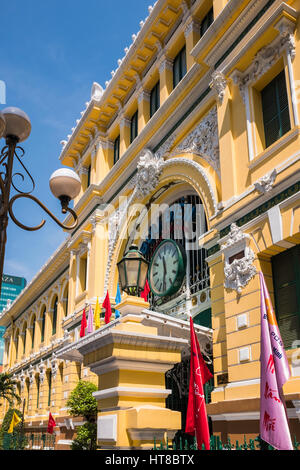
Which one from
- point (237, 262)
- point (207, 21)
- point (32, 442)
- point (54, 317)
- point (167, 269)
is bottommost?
point (32, 442)

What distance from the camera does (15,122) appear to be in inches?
235

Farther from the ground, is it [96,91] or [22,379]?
[96,91]

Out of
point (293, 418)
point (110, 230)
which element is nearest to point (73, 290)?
point (110, 230)

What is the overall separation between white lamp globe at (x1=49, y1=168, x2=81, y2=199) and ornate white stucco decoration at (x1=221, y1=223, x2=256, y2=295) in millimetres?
4761

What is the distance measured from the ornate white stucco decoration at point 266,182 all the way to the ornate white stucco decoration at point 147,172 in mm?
6148

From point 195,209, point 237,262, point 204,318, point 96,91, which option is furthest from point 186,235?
point 96,91

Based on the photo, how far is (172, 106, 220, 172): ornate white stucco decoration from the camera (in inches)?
503

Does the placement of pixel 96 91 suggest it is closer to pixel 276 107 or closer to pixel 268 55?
pixel 268 55

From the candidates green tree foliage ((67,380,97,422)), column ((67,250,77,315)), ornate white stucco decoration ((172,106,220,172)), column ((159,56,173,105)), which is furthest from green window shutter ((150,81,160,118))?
green tree foliage ((67,380,97,422))

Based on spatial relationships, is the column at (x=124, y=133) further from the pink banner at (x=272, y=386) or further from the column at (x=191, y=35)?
the pink banner at (x=272, y=386)

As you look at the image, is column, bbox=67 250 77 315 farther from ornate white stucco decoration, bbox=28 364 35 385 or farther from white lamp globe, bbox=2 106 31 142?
white lamp globe, bbox=2 106 31 142

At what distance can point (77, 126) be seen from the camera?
74.2ft

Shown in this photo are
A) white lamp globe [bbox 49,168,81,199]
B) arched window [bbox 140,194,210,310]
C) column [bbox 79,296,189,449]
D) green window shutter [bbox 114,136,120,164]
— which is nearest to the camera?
column [bbox 79,296,189,449]

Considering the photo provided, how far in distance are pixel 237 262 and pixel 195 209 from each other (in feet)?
16.2
